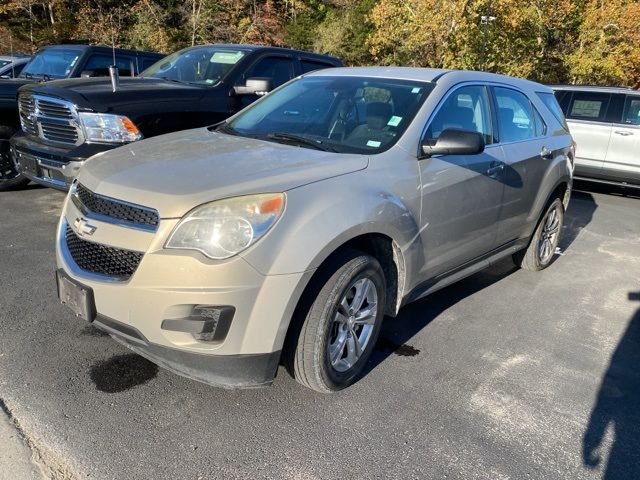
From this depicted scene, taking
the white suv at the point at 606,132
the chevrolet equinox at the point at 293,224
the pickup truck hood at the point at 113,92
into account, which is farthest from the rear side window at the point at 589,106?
the pickup truck hood at the point at 113,92

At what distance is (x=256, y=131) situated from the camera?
12.2ft

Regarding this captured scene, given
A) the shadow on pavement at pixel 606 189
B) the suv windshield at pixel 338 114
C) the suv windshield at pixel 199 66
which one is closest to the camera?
the suv windshield at pixel 338 114

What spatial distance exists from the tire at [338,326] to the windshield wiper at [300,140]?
71cm

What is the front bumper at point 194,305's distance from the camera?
7.96 feet

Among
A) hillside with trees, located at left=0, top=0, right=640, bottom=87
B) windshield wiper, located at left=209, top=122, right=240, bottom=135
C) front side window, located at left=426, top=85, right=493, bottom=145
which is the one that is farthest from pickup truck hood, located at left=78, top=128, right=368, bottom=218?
hillside with trees, located at left=0, top=0, right=640, bottom=87

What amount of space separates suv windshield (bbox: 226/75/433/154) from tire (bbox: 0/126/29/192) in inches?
160

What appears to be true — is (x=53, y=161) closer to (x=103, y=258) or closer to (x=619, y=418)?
(x=103, y=258)

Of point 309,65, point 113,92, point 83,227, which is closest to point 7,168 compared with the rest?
point 113,92

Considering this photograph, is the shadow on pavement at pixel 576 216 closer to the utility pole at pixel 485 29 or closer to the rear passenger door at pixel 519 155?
the rear passenger door at pixel 519 155

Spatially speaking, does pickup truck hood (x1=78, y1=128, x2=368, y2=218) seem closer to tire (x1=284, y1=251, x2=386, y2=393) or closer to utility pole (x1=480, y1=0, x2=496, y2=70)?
tire (x1=284, y1=251, x2=386, y2=393)

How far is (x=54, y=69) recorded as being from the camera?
811cm

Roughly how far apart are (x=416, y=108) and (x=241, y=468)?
233 cm

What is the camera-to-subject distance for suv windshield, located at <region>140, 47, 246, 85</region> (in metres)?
6.40

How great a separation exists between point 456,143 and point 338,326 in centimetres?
129
